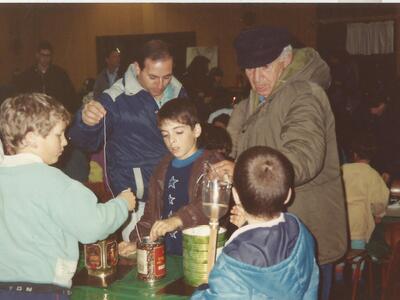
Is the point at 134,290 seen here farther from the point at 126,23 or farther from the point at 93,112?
the point at 126,23

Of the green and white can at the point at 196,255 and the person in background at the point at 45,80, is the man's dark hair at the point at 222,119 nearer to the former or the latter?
the person in background at the point at 45,80

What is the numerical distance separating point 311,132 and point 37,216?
84 centimetres

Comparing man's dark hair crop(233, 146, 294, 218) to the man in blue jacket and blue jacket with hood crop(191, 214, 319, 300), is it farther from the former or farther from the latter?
the man in blue jacket

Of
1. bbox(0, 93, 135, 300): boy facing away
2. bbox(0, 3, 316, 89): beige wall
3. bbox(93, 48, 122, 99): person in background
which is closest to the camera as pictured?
bbox(0, 93, 135, 300): boy facing away

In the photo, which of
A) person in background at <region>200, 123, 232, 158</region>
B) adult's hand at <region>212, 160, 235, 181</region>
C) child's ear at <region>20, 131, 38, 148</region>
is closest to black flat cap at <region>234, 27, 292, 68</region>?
adult's hand at <region>212, 160, 235, 181</region>

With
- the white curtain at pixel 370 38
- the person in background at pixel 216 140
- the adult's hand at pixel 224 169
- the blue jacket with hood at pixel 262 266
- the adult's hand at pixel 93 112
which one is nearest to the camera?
the blue jacket with hood at pixel 262 266

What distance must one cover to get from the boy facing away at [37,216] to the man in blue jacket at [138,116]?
2.70 feet

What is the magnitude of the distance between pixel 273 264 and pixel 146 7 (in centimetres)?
868

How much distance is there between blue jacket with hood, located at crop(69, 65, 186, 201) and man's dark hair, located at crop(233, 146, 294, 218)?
3.73 ft

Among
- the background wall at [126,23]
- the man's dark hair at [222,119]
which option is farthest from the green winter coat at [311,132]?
the background wall at [126,23]

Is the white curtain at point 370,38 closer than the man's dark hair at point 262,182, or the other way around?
the man's dark hair at point 262,182

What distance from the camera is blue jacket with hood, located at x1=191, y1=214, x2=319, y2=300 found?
1.32 metres

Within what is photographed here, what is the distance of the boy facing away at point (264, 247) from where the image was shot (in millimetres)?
1318

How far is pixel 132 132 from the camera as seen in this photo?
2500 mm
